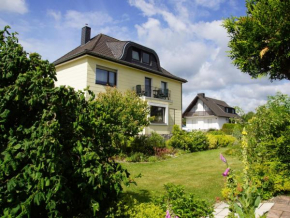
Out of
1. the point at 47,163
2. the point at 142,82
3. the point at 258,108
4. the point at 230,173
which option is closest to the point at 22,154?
the point at 47,163

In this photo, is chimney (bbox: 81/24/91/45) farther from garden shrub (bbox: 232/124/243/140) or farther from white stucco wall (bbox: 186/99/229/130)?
white stucco wall (bbox: 186/99/229/130)

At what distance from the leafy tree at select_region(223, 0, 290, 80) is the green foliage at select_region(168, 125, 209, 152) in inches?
320

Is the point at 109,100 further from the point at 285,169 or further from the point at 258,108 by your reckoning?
the point at 285,169

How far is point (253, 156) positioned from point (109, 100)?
8.53 meters

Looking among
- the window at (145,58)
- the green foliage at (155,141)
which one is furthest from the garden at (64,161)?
the window at (145,58)

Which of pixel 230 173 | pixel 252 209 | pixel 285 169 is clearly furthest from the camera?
pixel 285 169

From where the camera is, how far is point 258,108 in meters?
6.66

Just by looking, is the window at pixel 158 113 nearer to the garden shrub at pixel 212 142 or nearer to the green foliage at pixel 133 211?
the garden shrub at pixel 212 142

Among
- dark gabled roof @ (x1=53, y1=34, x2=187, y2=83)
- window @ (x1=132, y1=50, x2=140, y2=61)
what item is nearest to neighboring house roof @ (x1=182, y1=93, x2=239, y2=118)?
dark gabled roof @ (x1=53, y1=34, x2=187, y2=83)

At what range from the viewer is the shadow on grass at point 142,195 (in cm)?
522

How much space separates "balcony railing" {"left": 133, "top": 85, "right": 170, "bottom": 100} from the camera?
20.0 meters

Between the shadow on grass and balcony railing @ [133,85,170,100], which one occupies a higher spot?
balcony railing @ [133,85,170,100]

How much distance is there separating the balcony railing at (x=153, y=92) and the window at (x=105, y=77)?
7.77 ft

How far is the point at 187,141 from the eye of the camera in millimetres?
15570
